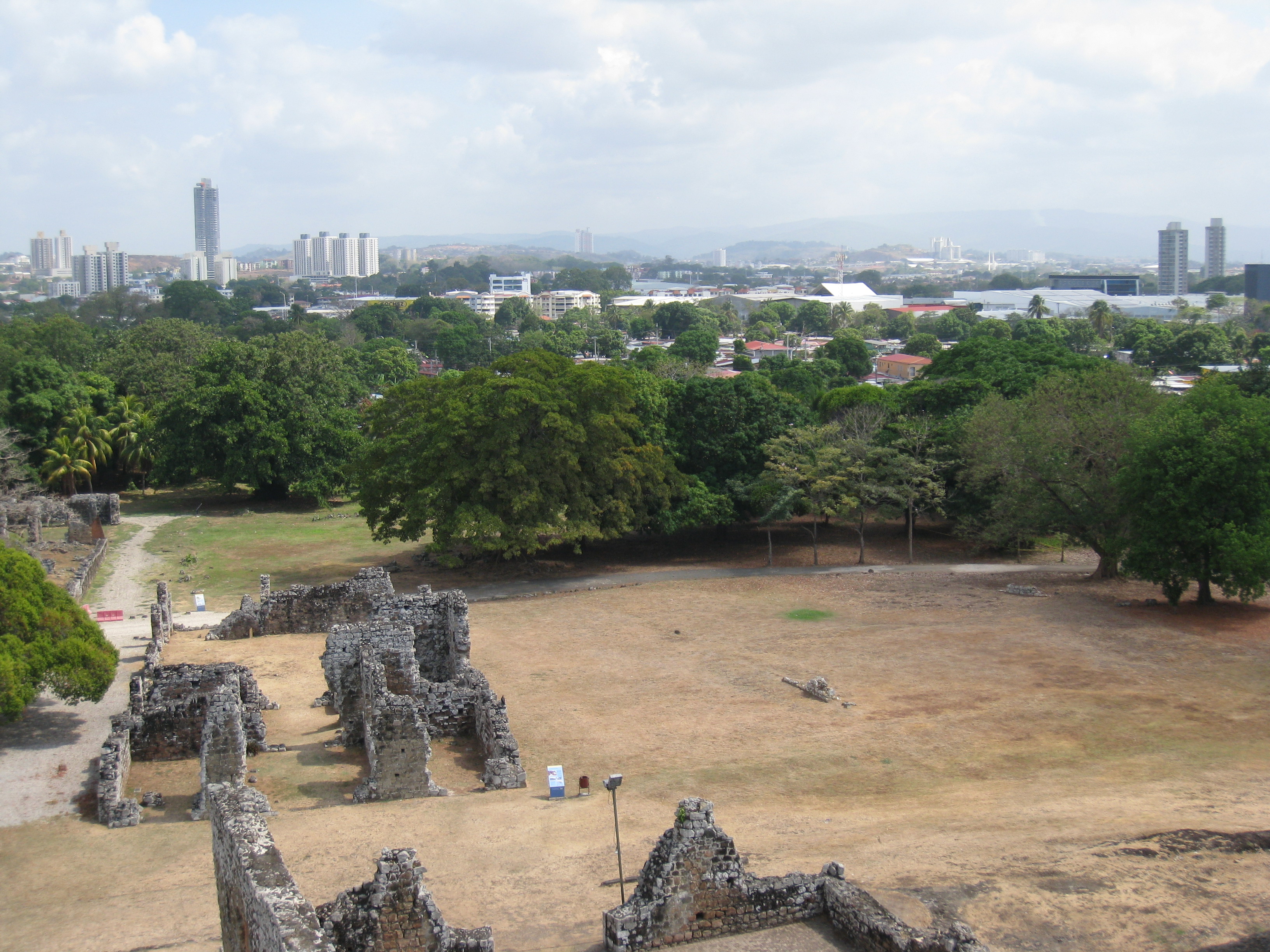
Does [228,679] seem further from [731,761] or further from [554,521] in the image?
[554,521]

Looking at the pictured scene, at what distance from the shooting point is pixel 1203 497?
28.5 m

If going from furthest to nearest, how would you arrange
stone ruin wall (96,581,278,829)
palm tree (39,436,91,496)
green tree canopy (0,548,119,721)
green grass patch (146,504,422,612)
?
palm tree (39,436,91,496)
green grass patch (146,504,422,612)
green tree canopy (0,548,119,721)
stone ruin wall (96,581,278,829)

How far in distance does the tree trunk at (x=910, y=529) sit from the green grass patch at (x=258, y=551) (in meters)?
17.4

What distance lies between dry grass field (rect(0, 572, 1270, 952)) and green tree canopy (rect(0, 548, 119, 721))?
8.04ft

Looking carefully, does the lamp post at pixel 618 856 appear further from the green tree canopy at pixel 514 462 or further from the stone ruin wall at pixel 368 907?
the green tree canopy at pixel 514 462

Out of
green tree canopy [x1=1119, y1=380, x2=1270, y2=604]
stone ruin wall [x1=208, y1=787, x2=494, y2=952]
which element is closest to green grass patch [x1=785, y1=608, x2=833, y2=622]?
green tree canopy [x1=1119, y1=380, x2=1270, y2=604]

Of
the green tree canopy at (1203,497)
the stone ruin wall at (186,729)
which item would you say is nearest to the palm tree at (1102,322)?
the green tree canopy at (1203,497)

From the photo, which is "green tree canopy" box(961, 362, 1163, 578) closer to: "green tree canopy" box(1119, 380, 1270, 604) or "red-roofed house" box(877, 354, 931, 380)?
"green tree canopy" box(1119, 380, 1270, 604)

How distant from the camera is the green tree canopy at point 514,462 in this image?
3269cm

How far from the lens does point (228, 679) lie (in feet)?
64.5

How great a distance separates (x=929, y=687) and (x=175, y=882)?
1584cm

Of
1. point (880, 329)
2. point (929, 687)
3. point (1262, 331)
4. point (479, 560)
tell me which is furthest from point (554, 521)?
point (880, 329)

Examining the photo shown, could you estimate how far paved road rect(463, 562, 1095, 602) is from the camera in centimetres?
3372

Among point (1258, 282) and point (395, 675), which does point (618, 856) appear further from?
point (1258, 282)
